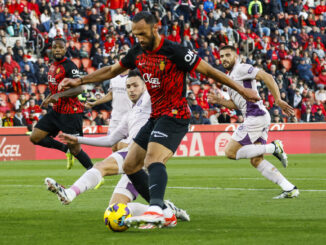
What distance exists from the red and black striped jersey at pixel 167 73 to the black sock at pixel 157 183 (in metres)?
0.60

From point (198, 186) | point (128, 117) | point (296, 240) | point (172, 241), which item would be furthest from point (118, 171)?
point (198, 186)

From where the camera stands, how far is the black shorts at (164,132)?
7.22 metres

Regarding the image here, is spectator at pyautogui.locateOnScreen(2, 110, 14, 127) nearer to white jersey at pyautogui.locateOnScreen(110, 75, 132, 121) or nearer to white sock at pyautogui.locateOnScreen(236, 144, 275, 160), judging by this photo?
white jersey at pyautogui.locateOnScreen(110, 75, 132, 121)

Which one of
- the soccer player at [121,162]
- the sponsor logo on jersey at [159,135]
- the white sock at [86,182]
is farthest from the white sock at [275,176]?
the sponsor logo on jersey at [159,135]

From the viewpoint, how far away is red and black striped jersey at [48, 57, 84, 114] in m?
13.7

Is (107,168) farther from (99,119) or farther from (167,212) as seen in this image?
(99,119)

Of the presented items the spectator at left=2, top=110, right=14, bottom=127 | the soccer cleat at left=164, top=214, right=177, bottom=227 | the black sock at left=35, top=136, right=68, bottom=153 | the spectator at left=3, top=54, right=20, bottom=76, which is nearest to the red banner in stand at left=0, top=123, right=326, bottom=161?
the spectator at left=2, top=110, right=14, bottom=127

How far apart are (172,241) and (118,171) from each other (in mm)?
2159

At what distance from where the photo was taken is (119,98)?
1493 centimetres

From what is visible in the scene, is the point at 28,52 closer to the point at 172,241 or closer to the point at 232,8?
the point at 232,8

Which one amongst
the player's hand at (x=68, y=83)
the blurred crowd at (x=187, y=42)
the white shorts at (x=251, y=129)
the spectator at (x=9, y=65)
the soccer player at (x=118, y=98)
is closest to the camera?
the player's hand at (x=68, y=83)

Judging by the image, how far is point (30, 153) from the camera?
24.2m

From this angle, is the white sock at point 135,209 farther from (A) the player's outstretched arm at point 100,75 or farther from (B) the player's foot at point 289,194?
(B) the player's foot at point 289,194

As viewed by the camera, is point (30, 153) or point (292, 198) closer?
point (292, 198)
